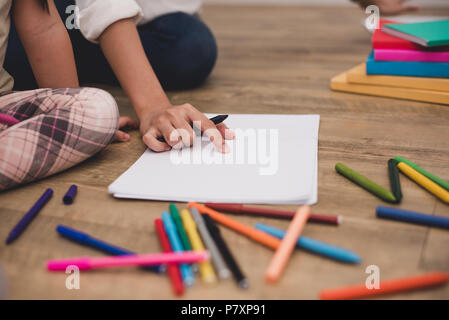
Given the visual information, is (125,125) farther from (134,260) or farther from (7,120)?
(134,260)

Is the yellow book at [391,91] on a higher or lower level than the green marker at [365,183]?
lower

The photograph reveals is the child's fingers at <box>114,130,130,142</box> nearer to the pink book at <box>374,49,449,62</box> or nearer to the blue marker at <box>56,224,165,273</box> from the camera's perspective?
the blue marker at <box>56,224,165,273</box>

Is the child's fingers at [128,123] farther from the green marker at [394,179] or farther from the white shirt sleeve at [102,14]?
the green marker at [394,179]

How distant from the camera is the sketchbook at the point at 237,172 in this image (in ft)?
1.84

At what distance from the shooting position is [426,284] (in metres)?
0.41

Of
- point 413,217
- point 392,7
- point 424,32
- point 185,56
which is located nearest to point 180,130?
point 413,217

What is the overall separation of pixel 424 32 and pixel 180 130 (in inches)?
22.7

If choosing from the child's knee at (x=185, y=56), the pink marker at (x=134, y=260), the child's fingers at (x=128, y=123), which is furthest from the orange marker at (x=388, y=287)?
the child's knee at (x=185, y=56)

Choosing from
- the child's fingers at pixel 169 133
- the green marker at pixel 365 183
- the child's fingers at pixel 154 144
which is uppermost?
the child's fingers at pixel 169 133

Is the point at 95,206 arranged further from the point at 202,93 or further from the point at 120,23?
the point at 202,93

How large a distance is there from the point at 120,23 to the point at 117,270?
0.54 meters

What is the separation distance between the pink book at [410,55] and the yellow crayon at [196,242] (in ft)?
2.10

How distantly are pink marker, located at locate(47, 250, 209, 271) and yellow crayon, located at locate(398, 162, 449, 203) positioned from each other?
1.01 feet
